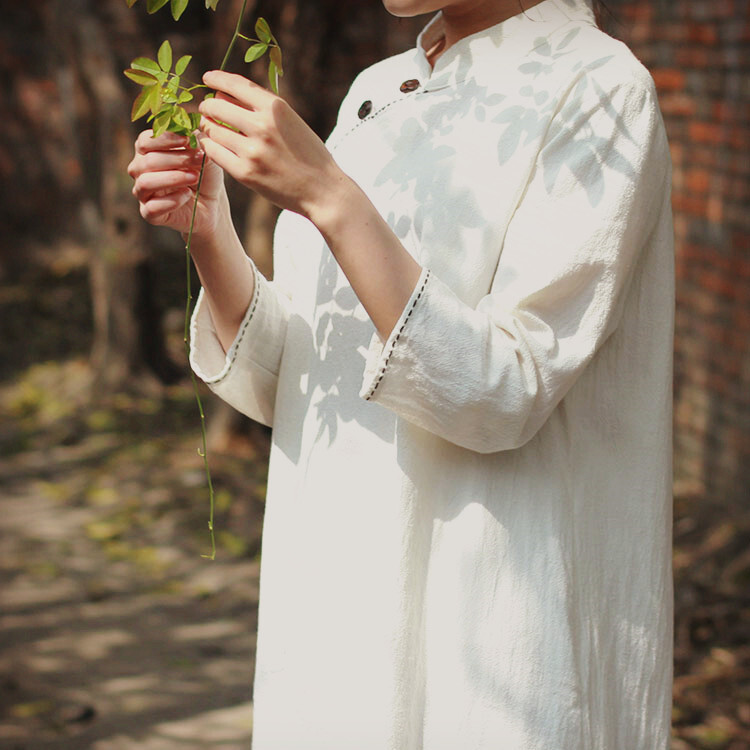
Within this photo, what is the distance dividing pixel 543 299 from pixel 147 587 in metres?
3.48

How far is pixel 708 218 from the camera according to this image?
453cm

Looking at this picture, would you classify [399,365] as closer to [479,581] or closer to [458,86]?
[479,581]

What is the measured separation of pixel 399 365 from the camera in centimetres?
124

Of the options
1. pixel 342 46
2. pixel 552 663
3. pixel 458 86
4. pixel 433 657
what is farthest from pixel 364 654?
pixel 342 46

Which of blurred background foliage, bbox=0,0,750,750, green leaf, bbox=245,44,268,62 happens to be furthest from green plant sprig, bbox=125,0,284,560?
blurred background foliage, bbox=0,0,750,750

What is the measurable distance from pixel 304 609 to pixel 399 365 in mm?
435

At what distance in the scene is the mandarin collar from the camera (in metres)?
1.42

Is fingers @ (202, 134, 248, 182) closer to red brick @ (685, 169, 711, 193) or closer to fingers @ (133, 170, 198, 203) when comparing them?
fingers @ (133, 170, 198, 203)

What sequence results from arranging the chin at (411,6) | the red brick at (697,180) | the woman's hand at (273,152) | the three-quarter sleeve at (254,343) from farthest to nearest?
the red brick at (697,180)
the three-quarter sleeve at (254,343)
the chin at (411,6)
the woman's hand at (273,152)

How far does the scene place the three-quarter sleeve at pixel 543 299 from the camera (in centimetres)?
124

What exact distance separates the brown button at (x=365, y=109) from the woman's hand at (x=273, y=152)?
0.34m

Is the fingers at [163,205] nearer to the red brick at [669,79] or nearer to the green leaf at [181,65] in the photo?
the green leaf at [181,65]

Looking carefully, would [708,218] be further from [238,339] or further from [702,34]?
[238,339]

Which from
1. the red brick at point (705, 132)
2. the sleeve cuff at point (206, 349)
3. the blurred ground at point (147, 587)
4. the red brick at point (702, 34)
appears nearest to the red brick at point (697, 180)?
the red brick at point (705, 132)
